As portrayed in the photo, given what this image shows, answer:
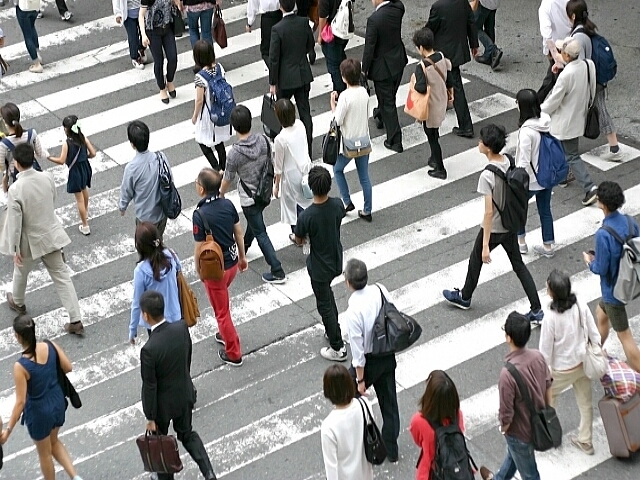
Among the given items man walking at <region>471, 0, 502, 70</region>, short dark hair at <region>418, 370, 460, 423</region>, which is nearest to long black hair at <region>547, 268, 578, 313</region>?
short dark hair at <region>418, 370, 460, 423</region>

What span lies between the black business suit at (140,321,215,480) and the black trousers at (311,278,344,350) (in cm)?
187

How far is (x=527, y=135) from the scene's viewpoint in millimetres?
10648

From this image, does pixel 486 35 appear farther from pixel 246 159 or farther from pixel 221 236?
pixel 221 236

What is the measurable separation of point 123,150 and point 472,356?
5.93 meters

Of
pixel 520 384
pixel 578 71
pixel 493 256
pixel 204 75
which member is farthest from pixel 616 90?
pixel 520 384

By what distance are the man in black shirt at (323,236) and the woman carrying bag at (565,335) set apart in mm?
2071

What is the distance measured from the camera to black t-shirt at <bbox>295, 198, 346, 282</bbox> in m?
9.28

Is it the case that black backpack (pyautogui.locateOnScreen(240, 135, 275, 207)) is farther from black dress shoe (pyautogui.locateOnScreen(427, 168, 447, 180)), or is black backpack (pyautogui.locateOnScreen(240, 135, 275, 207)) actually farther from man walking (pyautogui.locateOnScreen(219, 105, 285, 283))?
black dress shoe (pyautogui.locateOnScreen(427, 168, 447, 180))

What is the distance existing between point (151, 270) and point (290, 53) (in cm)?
502

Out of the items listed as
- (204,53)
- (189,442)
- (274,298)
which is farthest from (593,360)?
(204,53)

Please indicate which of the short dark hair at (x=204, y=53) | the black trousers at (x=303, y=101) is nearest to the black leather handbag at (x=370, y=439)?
the short dark hair at (x=204, y=53)

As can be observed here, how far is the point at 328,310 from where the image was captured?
976 cm

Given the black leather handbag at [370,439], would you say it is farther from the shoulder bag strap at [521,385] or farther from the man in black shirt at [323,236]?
the man in black shirt at [323,236]

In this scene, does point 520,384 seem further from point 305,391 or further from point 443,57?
point 443,57
